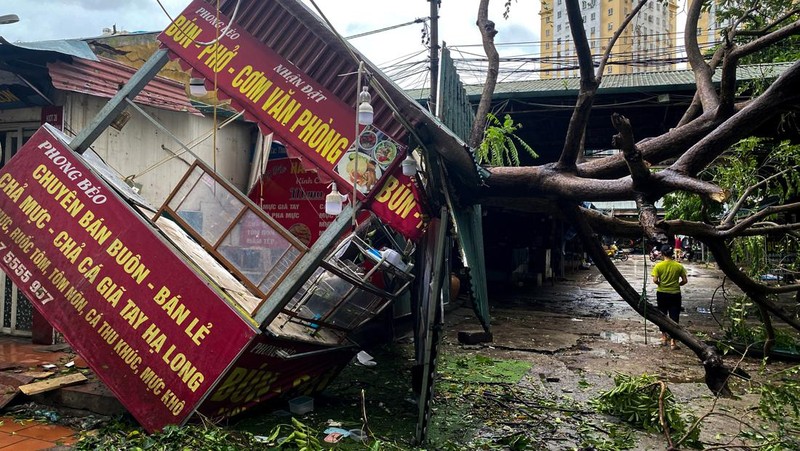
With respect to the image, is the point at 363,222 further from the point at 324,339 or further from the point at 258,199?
the point at 258,199

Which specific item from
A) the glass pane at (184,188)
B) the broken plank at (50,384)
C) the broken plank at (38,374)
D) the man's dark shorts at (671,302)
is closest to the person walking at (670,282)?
the man's dark shorts at (671,302)

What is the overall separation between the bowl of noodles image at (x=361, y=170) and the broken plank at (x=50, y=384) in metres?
3.43

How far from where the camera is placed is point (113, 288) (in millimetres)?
4910

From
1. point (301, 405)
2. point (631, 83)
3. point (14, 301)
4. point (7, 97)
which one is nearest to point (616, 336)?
point (631, 83)

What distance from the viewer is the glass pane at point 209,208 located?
16.2 ft

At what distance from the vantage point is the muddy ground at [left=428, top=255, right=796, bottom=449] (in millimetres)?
5957

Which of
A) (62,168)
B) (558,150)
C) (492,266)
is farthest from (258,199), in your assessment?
(492,266)


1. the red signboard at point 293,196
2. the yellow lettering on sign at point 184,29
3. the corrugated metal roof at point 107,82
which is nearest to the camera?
the yellow lettering on sign at point 184,29

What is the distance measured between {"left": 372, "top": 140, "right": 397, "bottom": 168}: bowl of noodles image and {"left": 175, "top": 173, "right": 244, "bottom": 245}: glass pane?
126 cm

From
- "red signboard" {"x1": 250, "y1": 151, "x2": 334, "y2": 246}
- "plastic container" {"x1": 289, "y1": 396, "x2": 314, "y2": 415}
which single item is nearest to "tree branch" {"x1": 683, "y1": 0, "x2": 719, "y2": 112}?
"plastic container" {"x1": 289, "y1": 396, "x2": 314, "y2": 415}

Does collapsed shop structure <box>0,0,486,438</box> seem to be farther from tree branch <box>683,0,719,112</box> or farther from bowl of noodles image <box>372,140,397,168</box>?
tree branch <box>683,0,719,112</box>

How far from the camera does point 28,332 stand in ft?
25.7

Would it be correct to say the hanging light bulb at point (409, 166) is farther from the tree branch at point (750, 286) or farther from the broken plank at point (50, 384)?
the broken plank at point (50, 384)

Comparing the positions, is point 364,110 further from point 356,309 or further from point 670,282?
point 670,282
